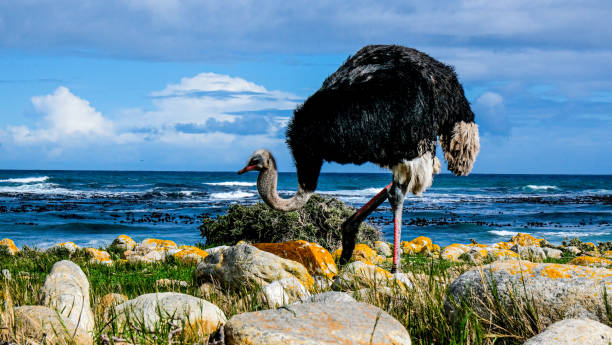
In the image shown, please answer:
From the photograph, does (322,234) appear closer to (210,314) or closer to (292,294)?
(292,294)

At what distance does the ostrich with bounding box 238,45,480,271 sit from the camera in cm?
716

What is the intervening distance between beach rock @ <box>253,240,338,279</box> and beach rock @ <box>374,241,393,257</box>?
4210 millimetres

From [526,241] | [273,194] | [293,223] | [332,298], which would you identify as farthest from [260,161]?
[526,241]

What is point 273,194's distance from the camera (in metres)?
8.23

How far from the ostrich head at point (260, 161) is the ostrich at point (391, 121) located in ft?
1.54

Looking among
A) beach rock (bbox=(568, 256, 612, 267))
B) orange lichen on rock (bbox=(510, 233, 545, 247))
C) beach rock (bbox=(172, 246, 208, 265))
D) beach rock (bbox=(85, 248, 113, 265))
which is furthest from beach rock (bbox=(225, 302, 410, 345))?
orange lichen on rock (bbox=(510, 233, 545, 247))

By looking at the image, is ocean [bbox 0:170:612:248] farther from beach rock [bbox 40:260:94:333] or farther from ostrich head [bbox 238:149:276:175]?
beach rock [bbox 40:260:94:333]

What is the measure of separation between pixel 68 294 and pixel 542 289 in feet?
11.3

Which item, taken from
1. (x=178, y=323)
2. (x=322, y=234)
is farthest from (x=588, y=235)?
(x=178, y=323)

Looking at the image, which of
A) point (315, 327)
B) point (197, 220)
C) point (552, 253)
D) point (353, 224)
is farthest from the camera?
point (197, 220)

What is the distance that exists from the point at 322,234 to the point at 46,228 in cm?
1362

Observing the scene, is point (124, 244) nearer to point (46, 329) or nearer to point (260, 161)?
point (260, 161)

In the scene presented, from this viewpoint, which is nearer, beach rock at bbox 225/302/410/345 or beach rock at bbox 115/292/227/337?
beach rock at bbox 225/302/410/345

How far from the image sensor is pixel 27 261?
9781 mm
